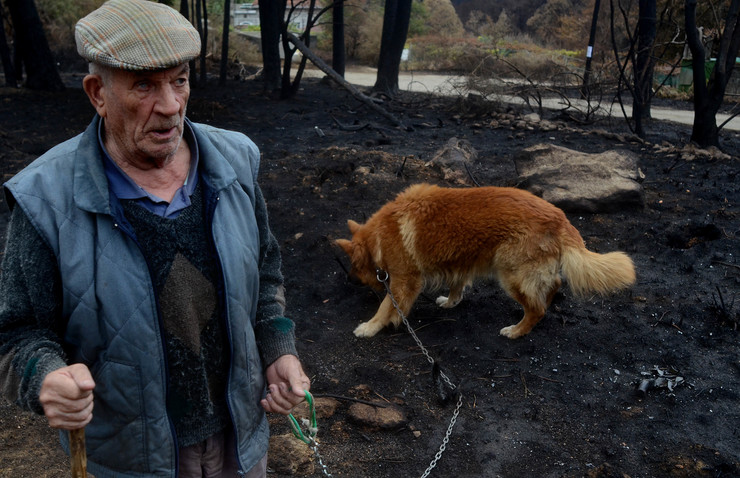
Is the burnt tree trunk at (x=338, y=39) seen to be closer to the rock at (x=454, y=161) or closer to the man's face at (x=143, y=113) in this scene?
the rock at (x=454, y=161)

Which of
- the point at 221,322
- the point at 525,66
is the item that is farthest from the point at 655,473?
the point at 525,66

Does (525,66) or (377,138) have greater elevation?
(525,66)

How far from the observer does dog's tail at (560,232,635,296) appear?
495 cm

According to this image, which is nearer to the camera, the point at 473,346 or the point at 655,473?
the point at 655,473

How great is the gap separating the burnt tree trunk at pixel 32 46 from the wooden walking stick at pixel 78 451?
1611 cm

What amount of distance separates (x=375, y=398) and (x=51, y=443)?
2.19 m

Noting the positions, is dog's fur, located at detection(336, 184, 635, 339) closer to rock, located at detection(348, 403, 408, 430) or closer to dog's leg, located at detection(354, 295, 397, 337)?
dog's leg, located at detection(354, 295, 397, 337)

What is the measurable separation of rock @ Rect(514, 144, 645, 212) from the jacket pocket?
269 inches

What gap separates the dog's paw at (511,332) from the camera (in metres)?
5.41

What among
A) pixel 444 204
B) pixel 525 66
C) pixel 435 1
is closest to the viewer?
pixel 444 204

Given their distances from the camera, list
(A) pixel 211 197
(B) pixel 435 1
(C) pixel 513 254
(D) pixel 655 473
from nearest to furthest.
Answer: (A) pixel 211 197, (D) pixel 655 473, (C) pixel 513 254, (B) pixel 435 1

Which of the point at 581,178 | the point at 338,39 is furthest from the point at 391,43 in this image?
the point at 581,178

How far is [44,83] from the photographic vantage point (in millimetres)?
15508

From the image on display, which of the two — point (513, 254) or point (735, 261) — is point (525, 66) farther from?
point (513, 254)
